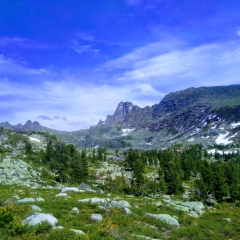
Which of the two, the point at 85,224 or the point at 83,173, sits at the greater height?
the point at 85,224

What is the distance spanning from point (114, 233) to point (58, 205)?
26.5 ft

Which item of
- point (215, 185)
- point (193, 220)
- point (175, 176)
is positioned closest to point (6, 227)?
point (193, 220)

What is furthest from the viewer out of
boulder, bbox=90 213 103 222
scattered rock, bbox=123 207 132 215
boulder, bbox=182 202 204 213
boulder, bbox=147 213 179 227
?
boulder, bbox=182 202 204 213

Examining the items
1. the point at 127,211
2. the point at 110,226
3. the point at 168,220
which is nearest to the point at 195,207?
the point at 168,220

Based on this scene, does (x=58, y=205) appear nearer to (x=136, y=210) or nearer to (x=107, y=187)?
(x=136, y=210)

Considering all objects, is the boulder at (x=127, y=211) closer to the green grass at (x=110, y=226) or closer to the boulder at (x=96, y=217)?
the green grass at (x=110, y=226)

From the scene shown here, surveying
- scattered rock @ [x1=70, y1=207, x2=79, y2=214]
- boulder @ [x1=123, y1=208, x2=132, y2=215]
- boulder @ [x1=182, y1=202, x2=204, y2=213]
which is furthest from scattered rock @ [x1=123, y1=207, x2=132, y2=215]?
boulder @ [x1=182, y1=202, x2=204, y2=213]

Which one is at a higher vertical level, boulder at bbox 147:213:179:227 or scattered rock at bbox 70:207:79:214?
scattered rock at bbox 70:207:79:214

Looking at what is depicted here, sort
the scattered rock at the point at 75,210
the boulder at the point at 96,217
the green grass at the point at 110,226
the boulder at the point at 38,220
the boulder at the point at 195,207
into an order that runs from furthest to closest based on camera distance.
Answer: the boulder at the point at 195,207, the scattered rock at the point at 75,210, the boulder at the point at 96,217, the boulder at the point at 38,220, the green grass at the point at 110,226

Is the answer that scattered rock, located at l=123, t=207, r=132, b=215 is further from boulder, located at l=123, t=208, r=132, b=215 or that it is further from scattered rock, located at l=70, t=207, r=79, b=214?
scattered rock, located at l=70, t=207, r=79, b=214

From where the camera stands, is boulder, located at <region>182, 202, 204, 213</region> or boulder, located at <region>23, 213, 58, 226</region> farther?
boulder, located at <region>182, 202, 204, 213</region>

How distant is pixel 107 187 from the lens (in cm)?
6900

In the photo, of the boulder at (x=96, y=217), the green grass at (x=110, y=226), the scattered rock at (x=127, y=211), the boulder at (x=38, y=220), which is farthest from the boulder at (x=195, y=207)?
the boulder at (x=38, y=220)

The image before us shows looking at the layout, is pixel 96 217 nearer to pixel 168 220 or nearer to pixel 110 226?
pixel 110 226
